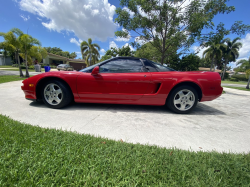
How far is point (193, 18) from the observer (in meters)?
5.03

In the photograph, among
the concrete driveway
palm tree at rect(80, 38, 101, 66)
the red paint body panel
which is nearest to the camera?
the concrete driveway

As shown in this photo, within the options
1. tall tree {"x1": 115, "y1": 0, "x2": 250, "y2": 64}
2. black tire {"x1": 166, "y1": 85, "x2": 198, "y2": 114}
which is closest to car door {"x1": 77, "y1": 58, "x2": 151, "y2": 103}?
black tire {"x1": 166, "y1": 85, "x2": 198, "y2": 114}

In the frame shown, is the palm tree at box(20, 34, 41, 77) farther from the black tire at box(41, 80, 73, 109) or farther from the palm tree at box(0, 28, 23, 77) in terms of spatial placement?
the black tire at box(41, 80, 73, 109)

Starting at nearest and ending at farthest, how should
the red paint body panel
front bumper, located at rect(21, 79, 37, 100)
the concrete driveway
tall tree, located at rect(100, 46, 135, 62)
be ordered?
the concrete driveway → the red paint body panel → front bumper, located at rect(21, 79, 37, 100) → tall tree, located at rect(100, 46, 135, 62)

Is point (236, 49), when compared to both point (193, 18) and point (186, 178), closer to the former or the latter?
point (193, 18)

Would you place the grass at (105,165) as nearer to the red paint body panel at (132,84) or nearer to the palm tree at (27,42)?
the red paint body panel at (132,84)

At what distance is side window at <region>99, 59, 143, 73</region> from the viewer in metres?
2.88

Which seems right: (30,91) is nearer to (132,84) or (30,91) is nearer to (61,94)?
(61,94)

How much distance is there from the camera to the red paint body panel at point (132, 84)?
2.74 meters

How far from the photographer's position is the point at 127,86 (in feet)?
9.04

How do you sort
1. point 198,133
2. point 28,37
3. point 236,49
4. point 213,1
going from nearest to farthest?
point 198,133, point 213,1, point 28,37, point 236,49

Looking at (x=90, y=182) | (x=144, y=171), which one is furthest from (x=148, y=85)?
(x=90, y=182)

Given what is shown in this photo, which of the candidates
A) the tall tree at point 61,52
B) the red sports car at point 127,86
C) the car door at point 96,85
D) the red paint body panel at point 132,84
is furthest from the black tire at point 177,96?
the tall tree at point 61,52

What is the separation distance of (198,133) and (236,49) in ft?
141
